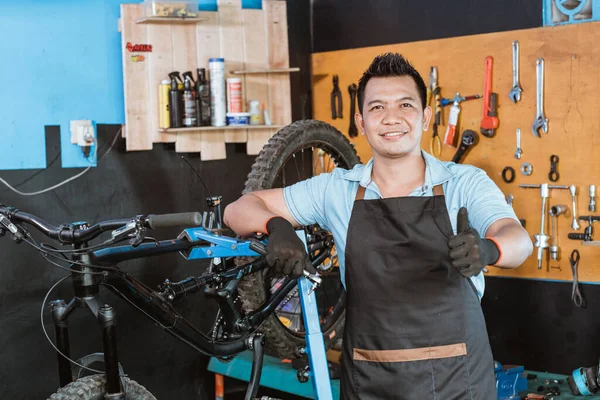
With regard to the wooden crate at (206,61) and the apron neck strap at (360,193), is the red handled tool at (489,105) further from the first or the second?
the apron neck strap at (360,193)

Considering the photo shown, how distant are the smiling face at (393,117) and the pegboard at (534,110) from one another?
1481 mm

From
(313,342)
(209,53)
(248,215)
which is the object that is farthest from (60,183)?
(313,342)

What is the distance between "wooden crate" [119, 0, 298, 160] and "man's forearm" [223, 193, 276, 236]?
131cm

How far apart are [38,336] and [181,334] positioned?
42.3 inches

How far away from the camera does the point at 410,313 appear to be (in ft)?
6.92

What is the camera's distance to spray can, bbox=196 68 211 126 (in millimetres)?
3779

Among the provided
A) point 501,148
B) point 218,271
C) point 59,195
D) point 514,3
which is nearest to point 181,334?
point 218,271

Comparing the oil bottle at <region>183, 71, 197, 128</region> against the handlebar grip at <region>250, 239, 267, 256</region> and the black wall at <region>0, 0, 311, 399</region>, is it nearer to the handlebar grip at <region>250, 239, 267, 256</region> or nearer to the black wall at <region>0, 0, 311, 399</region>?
the black wall at <region>0, 0, 311, 399</region>

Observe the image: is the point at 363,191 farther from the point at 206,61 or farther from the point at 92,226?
the point at 206,61

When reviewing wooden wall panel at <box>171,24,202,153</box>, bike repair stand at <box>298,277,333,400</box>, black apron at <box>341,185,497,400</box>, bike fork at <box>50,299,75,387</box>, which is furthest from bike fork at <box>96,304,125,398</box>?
wooden wall panel at <box>171,24,202,153</box>

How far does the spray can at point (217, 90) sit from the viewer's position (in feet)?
12.4

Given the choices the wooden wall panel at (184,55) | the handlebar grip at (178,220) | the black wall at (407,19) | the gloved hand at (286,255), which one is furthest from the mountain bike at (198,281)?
the black wall at (407,19)

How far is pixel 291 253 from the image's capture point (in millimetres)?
2016

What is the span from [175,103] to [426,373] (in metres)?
2.06
